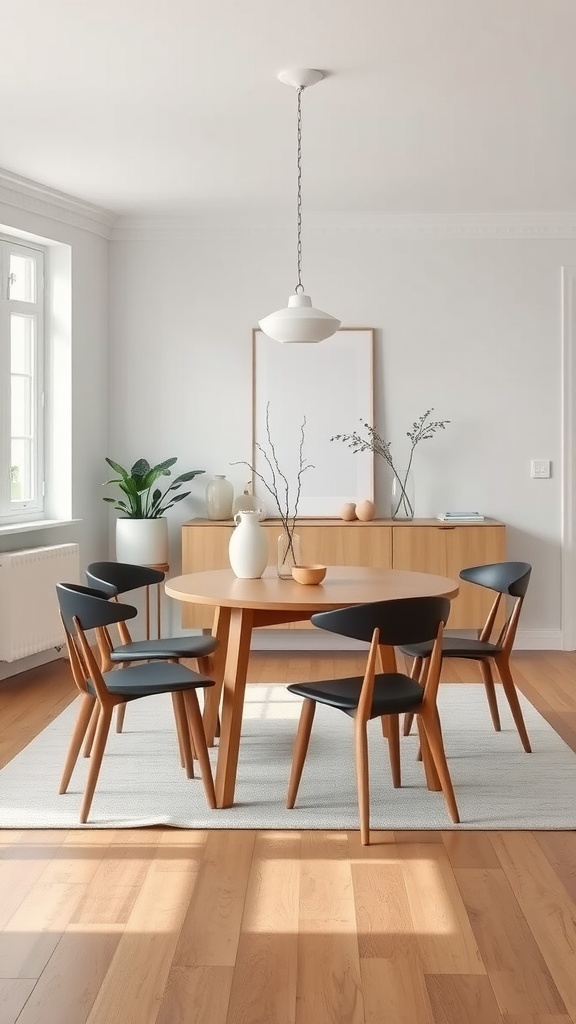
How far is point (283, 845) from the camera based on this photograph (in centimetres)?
325

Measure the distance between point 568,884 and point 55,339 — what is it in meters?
4.54

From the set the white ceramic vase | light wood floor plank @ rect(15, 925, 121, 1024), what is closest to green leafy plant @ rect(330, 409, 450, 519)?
the white ceramic vase

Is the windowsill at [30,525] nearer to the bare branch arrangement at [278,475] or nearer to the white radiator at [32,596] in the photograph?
the white radiator at [32,596]

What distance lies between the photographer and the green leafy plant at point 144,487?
6324 millimetres

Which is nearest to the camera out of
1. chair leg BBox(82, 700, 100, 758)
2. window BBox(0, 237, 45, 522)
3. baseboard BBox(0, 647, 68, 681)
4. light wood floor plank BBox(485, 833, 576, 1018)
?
light wood floor plank BBox(485, 833, 576, 1018)

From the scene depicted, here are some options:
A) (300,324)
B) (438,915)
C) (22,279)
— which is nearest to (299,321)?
(300,324)

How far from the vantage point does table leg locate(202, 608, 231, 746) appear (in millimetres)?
4262

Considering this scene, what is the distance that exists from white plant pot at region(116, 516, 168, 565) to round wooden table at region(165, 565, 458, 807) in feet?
6.50

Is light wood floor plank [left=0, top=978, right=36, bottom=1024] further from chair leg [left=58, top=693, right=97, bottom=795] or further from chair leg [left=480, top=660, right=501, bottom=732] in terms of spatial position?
chair leg [left=480, top=660, right=501, bottom=732]

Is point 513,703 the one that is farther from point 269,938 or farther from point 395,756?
point 269,938

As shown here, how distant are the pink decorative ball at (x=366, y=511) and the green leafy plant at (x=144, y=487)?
1037 millimetres

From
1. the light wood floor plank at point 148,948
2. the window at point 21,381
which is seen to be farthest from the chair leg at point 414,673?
the window at point 21,381

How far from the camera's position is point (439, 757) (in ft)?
11.3

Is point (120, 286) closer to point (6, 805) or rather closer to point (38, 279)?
point (38, 279)
